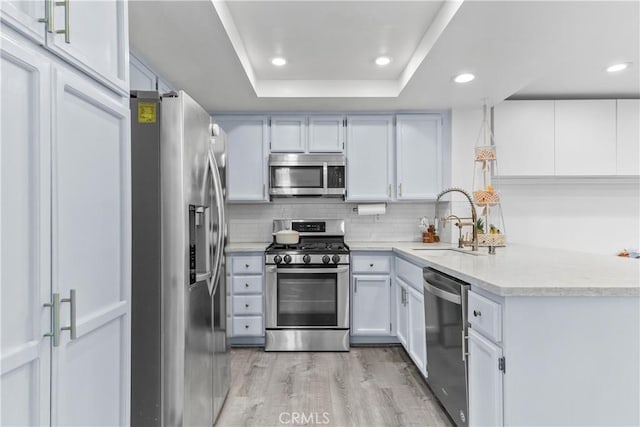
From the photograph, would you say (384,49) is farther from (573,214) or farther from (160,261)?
(573,214)

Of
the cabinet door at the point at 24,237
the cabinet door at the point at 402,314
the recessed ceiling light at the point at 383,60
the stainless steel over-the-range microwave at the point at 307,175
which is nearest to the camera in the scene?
the cabinet door at the point at 24,237

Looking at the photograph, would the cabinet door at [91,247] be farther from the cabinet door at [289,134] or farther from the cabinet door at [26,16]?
the cabinet door at [289,134]

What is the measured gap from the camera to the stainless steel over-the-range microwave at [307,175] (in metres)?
3.70

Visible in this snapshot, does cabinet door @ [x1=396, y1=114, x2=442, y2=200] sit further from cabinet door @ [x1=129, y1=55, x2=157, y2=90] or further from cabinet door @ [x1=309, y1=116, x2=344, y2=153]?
cabinet door @ [x1=129, y1=55, x2=157, y2=90]

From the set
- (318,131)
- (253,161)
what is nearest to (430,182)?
(318,131)

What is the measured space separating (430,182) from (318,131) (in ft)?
4.09

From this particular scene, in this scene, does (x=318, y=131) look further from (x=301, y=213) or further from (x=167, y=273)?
(x=167, y=273)

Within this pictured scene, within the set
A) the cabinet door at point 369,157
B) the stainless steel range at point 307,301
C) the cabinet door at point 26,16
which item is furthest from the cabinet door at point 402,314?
the cabinet door at point 26,16

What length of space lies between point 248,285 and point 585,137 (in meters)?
3.48

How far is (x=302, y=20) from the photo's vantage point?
237cm

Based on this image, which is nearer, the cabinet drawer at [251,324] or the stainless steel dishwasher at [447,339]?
the stainless steel dishwasher at [447,339]

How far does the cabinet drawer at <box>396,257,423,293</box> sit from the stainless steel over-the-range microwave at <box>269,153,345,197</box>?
36.9 inches

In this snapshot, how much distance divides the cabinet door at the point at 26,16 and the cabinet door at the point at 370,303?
2.94m

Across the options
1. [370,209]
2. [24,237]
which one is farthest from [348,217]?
[24,237]
